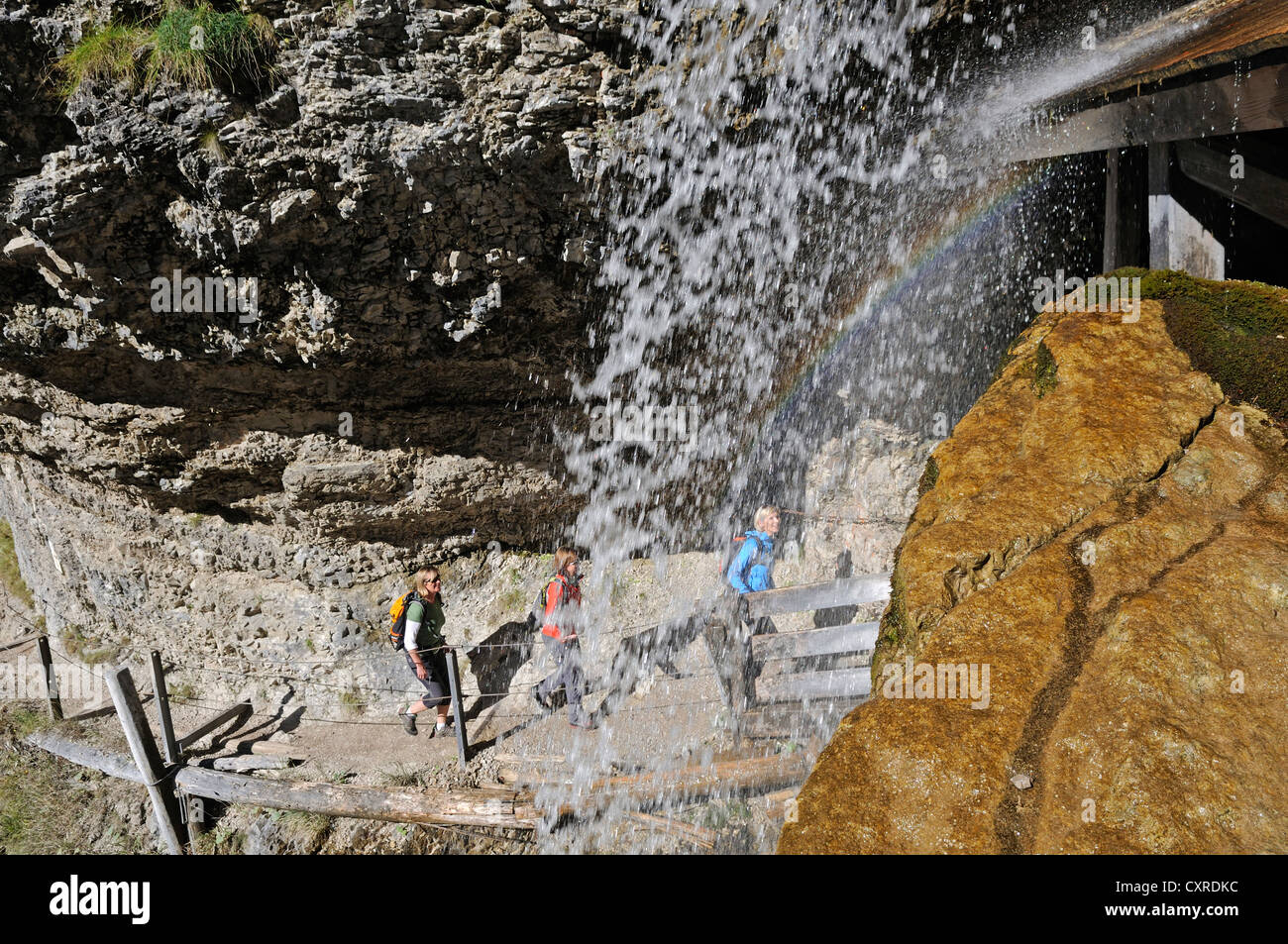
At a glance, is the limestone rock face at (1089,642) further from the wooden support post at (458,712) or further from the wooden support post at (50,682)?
the wooden support post at (50,682)

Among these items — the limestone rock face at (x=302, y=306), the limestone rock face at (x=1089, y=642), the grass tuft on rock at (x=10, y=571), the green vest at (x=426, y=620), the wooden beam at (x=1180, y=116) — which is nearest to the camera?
the limestone rock face at (x=1089, y=642)

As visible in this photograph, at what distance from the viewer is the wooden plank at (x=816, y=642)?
18.2ft

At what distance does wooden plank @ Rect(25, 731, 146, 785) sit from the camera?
691cm

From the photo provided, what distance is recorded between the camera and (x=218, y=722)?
7.76 meters

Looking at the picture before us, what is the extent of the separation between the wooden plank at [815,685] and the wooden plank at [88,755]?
574 cm

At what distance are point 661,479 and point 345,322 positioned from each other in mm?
3854

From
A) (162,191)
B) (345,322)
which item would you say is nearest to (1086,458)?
(345,322)

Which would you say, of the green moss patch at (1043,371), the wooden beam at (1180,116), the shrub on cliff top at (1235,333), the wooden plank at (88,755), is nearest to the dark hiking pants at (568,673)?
the wooden plank at (88,755)

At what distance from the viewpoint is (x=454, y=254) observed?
5.96 metres

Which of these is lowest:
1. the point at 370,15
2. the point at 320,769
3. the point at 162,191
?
the point at 320,769

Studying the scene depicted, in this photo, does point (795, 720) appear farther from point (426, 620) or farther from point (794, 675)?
point (426, 620)

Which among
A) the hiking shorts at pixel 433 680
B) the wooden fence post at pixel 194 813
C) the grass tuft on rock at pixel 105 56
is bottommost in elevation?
the wooden fence post at pixel 194 813

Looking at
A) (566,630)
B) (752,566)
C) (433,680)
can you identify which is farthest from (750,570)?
(433,680)

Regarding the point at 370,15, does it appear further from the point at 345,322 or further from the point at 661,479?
the point at 661,479
